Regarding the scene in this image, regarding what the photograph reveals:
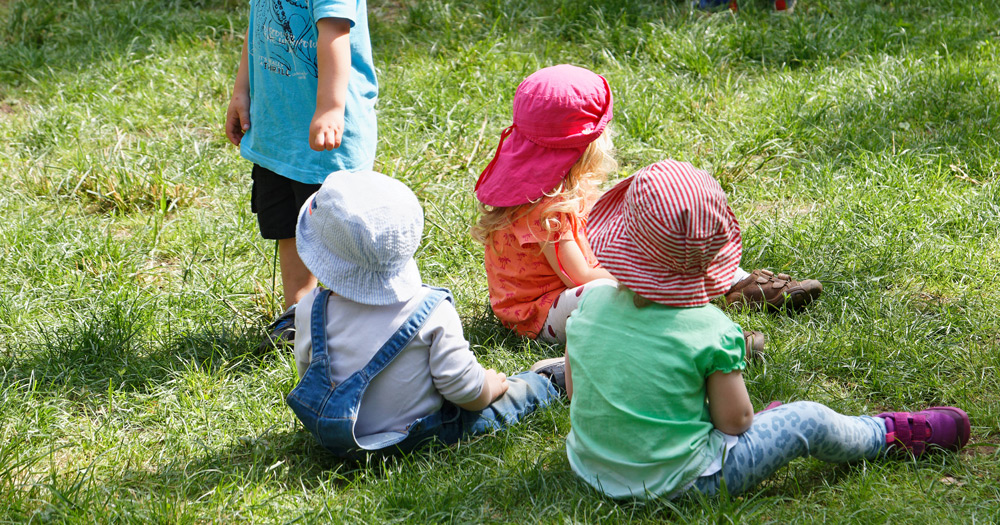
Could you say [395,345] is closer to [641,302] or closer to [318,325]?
[318,325]

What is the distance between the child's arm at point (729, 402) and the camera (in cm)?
204

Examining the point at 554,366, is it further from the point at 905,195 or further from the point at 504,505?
the point at 905,195

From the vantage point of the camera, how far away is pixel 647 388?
6.68 feet

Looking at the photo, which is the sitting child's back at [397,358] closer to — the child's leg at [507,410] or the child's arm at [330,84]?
the child's leg at [507,410]

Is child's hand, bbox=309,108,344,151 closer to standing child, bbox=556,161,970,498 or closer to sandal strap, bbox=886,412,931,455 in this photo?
standing child, bbox=556,161,970,498

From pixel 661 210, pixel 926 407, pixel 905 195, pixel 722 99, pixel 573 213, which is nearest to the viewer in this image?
pixel 661 210

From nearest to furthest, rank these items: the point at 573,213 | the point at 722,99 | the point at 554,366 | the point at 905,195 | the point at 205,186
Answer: the point at 554,366 → the point at 573,213 → the point at 905,195 → the point at 205,186 → the point at 722,99

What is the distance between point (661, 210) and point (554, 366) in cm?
92

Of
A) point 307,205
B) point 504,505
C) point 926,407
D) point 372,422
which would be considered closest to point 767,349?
point 926,407

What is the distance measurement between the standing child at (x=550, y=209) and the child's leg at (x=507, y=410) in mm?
313

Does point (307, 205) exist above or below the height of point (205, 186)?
above

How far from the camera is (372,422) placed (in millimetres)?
2324

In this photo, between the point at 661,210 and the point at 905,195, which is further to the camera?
the point at 905,195

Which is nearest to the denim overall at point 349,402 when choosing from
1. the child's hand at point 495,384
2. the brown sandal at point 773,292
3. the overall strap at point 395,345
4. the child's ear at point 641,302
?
the overall strap at point 395,345
